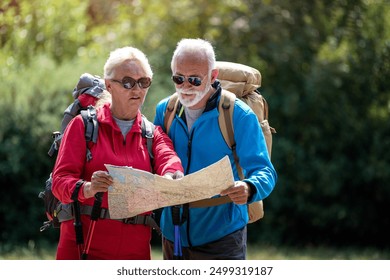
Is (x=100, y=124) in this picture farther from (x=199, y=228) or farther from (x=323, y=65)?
(x=323, y=65)

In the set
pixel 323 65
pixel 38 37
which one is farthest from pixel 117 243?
pixel 38 37

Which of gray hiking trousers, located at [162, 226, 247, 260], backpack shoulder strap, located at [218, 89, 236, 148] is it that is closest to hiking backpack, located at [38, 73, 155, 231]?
backpack shoulder strap, located at [218, 89, 236, 148]

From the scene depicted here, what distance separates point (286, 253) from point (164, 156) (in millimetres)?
8161

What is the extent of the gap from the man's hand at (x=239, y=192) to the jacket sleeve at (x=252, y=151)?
0.17 meters

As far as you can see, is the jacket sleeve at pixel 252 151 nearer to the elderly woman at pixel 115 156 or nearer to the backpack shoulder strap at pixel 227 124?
the backpack shoulder strap at pixel 227 124

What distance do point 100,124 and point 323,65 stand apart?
353 inches

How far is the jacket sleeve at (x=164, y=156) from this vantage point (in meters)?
4.62

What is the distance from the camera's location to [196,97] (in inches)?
193

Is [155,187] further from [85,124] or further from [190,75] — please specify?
[190,75]

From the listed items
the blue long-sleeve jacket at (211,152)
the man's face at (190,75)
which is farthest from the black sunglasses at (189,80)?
the blue long-sleeve jacket at (211,152)

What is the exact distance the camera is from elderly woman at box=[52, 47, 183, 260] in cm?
457

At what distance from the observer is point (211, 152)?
4.94 meters

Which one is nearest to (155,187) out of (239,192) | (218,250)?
(239,192)

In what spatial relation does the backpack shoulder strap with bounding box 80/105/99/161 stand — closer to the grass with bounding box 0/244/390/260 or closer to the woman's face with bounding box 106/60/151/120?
the woman's face with bounding box 106/60/151/120
